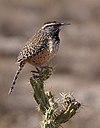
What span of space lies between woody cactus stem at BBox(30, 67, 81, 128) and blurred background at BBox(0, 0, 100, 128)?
2.91m

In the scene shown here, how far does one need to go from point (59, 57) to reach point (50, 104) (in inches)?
529

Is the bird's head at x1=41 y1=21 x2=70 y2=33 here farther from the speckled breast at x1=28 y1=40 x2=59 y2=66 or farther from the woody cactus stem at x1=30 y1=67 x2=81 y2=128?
the woody cactus stem at x1=30 y1=67 x2=81 y2=128

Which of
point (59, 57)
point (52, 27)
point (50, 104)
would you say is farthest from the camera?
point (59, 57)

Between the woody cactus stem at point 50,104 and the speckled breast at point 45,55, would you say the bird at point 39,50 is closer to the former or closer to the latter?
the speckled breast at point 45,55

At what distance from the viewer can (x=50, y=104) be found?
5566 mm

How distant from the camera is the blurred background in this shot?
510 inches

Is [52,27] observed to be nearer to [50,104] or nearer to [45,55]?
[45,55]

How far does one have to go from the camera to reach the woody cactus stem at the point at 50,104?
217 inches

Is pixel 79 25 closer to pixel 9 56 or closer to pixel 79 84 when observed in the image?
pixel 9 56

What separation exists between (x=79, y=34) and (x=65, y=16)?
6.53 ft

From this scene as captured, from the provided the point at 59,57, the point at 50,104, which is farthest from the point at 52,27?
the point at 59,57

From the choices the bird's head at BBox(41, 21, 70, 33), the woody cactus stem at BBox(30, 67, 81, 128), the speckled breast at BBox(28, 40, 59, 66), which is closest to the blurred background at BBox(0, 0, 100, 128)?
the bird's head at BBox(41, 21, 70, 33)

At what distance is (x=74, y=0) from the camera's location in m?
26.9

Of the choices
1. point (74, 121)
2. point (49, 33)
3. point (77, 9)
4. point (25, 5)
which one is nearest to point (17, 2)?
point (25, 5)
